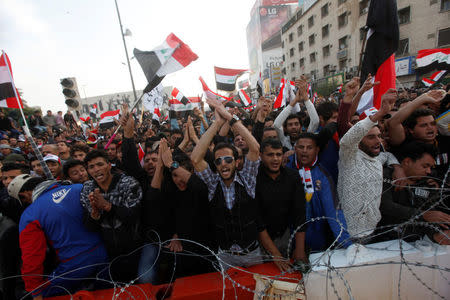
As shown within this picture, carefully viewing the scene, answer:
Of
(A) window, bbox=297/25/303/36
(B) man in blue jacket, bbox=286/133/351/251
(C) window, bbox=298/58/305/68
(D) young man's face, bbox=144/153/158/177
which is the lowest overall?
(B) man in blue jacket, bbox=286/133/351/251

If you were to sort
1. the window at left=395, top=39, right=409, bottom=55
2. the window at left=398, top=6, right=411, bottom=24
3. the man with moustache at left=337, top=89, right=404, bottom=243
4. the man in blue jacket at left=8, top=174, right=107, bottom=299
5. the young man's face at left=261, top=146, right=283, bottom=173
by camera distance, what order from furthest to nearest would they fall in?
the window at left=395, top=39, right=409, bottom=55
the window at left=398, top=6, right=411, bottom=24
the young man's face at left=261, top=146, right=283, bottom=173
the man with moustache at left=337, top=89, right=404, bottom=243
the man in blue jacket at left=8, top=174, right=107, bottom=299

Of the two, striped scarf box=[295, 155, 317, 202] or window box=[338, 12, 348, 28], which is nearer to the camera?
striped scarf box=[295, 155, 317, 202]

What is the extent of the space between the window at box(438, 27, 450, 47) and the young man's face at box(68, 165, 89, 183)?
27913 mm

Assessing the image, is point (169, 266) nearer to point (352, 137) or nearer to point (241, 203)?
point (241, 203)

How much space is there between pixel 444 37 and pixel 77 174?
2812cm

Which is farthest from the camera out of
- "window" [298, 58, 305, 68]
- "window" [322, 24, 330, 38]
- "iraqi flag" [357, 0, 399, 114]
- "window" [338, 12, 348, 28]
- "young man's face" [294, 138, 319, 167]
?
"window" [298, 58, 305, 68]

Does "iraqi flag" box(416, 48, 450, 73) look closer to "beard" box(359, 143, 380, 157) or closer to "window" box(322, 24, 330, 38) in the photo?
"beard" box(359, 143, 380, 157)

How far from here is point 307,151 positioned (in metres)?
2.54

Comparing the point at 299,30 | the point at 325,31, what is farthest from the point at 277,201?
the point at 299,30

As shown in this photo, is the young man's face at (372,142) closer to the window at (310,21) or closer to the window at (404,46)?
the window at (404,46)

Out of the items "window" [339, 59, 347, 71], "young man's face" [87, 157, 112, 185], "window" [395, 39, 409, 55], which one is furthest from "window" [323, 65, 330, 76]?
"young man's face" [87, 157, 112, 185]

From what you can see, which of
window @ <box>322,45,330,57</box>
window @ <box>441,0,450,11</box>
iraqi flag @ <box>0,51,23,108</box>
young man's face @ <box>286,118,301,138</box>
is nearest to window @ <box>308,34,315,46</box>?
window @ <box>322,45,330,57</box>

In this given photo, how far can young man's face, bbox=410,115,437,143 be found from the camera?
8.40 feet

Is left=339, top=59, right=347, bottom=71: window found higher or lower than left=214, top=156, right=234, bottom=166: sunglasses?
higher
